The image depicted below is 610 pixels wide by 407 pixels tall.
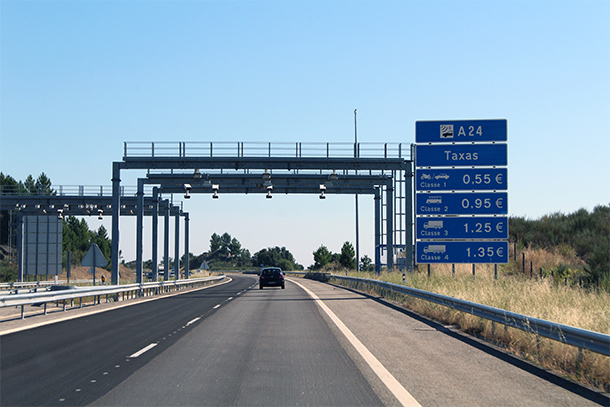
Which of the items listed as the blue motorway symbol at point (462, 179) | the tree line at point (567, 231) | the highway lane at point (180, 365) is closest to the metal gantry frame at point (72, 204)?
the blue motorway symbol at point (462, 179)

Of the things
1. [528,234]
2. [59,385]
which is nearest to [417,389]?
[59,385]

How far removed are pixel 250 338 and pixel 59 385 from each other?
563cm

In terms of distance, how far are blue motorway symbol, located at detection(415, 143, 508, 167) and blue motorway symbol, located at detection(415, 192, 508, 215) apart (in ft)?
→ 4.19

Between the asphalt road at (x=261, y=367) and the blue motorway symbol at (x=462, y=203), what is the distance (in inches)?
431

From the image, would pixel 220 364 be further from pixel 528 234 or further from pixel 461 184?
pixel 528 234

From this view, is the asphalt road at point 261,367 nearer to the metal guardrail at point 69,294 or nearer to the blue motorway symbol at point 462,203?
the metal guardrail at point 69,294

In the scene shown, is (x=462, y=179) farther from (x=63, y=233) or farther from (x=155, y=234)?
(x=63, y=233)

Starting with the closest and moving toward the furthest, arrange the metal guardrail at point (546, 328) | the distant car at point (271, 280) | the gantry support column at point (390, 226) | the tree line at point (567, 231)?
the metal guardrail at point (546, 328)
the gantry support column at point (390, 226)
the distant car at point (271, 280)
the tree line at point (567, 231)

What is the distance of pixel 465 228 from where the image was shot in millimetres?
26328

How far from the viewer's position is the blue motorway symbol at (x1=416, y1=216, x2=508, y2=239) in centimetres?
2623

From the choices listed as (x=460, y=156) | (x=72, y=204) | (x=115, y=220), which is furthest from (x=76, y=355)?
(x=72, y=204)

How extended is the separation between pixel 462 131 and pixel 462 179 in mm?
2057

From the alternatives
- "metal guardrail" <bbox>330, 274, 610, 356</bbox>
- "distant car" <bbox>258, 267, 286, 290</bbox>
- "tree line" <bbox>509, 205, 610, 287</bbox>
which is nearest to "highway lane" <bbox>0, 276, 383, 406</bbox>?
"metal guardrail" <bbox>330, 274, 610, 356</bbox>

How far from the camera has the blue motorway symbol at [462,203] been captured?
26250 millimetres
